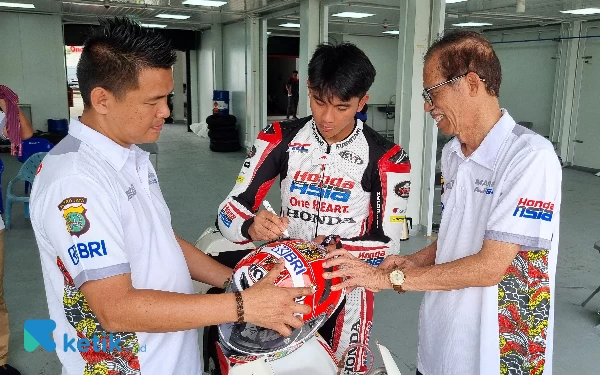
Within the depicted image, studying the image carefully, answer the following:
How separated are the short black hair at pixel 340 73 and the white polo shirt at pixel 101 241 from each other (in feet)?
2.30

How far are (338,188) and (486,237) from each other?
0.68 meters

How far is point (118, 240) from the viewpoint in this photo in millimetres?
1110

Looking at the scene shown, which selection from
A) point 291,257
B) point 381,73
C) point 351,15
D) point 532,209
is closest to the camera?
point 532,209

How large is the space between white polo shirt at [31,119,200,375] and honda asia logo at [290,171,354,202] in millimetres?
647

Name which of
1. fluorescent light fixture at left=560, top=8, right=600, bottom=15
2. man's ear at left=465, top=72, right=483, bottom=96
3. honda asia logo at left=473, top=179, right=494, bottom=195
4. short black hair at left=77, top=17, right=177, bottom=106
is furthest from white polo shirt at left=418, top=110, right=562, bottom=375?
fluorescent light fixture at left=560, top=8, right=600, bottom=15

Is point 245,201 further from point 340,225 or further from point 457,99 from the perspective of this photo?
point 457,99

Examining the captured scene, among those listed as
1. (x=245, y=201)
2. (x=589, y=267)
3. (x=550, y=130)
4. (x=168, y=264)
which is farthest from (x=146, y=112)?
(x=550, y=130)

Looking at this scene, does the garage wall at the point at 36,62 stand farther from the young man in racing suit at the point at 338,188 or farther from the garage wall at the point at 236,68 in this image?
the young man in racing suit at the point at 338,188

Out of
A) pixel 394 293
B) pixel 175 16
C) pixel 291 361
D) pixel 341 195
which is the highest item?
pixel 175 16

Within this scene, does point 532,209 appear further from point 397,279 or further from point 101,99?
point 101,99

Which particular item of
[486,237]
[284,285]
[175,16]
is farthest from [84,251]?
[175,16]

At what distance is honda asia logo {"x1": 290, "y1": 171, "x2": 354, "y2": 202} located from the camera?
190 centimetres

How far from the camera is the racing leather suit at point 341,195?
1.91 meters

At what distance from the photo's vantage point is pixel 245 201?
6.47 ft
